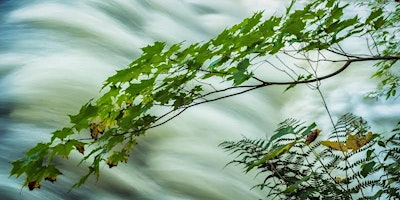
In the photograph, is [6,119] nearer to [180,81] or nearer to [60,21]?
[60,21]

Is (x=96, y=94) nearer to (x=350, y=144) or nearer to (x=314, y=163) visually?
(x=314, y=163)

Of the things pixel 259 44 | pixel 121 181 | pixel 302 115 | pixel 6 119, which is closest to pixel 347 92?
pixel 302 115

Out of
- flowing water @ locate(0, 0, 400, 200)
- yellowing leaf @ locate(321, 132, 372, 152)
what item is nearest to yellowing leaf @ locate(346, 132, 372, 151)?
yellowing leaf @ locate(321, 132, 372, 152)

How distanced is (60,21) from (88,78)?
158cm

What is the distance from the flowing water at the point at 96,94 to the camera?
423 centimetres

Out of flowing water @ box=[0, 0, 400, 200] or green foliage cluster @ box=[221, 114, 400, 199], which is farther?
flowing water @ box=[0, 0, 400, 200]

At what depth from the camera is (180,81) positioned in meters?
1.51

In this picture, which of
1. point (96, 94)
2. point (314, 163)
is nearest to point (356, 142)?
point (314, 163)

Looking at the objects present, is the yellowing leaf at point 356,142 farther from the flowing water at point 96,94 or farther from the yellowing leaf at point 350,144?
the flowing water at point 96,94

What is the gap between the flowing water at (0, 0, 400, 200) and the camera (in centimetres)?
423

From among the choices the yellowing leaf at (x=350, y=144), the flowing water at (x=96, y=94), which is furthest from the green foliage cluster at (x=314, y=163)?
the flowing water at (x=96, y=94)

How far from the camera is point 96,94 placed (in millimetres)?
5129

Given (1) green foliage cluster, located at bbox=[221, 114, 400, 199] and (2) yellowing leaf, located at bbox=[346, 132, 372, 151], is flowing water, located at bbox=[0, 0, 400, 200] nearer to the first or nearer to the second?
(1) green foliage cluster, located at bbox=[221, 114, 400, 199]

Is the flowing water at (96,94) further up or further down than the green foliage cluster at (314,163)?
further up
